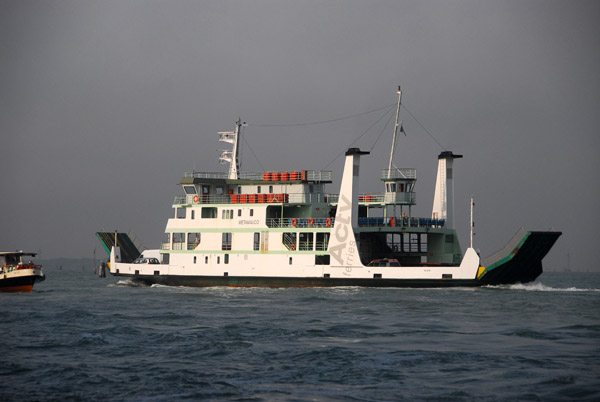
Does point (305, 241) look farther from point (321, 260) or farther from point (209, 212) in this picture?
point (209, 212)

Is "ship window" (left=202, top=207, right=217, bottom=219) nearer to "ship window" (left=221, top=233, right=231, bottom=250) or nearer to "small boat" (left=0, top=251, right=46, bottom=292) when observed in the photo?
"ship window" (left=221, top=233, right=231, bottom=250)

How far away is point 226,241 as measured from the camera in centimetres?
4894

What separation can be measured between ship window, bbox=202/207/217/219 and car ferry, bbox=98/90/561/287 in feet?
0.24

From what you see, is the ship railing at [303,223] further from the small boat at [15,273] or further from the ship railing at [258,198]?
the small boat at [15,273]

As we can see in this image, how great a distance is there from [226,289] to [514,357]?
2810cm

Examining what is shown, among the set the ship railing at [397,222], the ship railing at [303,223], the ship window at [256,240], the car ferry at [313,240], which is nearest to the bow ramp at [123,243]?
the car ferry at [313,240]

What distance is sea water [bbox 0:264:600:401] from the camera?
17078mm

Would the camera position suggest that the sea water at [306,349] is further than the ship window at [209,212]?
No

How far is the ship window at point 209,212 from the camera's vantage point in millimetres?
49625

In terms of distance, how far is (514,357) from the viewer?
2067 cm

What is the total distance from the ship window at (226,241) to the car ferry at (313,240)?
0.10 metres

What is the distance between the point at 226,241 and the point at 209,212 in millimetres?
2577

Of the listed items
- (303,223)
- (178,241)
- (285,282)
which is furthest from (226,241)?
(303,223)

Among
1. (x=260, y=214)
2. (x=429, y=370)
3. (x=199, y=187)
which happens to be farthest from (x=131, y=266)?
(x=429, y=370)
